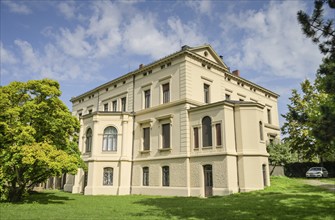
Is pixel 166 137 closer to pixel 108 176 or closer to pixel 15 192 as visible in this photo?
pixel 108 176

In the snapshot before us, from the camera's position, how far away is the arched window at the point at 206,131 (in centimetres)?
2341

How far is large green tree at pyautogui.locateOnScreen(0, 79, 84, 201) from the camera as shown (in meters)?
17.7

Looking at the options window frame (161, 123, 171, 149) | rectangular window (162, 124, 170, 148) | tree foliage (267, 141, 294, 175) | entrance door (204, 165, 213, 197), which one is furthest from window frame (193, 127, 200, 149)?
tree foliage (267, 141, 294, 175)

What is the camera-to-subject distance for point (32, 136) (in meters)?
18.6

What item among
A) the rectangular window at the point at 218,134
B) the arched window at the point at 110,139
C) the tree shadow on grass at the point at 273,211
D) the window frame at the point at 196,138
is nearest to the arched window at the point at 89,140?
the arched window at the point at 110,139

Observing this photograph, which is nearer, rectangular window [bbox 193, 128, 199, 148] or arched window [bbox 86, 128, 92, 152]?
rectangular window [bbox 193, 128, 199, 148]

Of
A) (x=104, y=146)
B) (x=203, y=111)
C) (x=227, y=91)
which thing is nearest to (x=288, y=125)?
(x=227, y=91)

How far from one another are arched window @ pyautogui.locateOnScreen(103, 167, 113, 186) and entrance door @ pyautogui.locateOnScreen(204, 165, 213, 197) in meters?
9.76

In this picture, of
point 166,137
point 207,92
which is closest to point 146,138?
point 166,137

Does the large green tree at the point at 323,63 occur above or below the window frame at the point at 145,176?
above

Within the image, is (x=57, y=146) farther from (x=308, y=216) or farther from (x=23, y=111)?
(x=308, y=216)

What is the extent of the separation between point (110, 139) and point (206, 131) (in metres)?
10.3

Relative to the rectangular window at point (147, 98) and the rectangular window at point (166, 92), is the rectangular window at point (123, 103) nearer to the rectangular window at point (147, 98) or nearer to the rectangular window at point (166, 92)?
the rectangular window at point (147, 98)

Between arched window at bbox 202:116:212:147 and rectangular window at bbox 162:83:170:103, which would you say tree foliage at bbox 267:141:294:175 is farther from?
rectangular window at bbox 162:83:170:103
